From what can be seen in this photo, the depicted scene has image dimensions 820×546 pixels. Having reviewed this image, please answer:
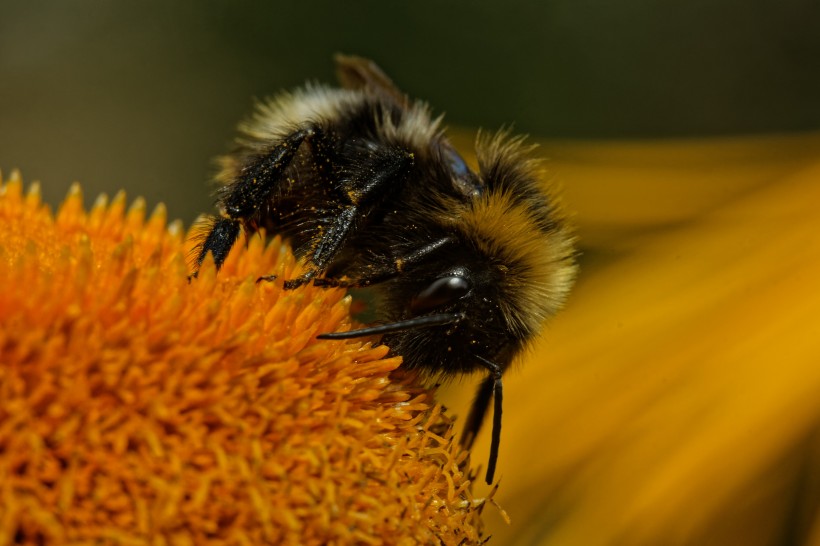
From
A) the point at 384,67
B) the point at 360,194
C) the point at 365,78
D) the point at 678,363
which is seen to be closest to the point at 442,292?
the point at 360,194

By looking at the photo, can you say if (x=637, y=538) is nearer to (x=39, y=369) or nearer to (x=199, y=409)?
(x=199, y=409)

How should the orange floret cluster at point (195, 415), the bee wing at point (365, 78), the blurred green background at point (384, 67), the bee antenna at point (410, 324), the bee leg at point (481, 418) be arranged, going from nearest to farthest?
the orange floret cluster at point (195, 415), the bee antenna at point (410, 324), the bee leg at point (481, 418), the bee wing at point (365, 78), the blurred green background at point (384, 67)

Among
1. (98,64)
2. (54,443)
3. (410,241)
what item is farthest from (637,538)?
(98,64)

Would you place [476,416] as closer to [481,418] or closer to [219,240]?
[481,418]

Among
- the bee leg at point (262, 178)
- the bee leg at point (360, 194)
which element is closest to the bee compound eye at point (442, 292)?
the bee leg at point (360, 194)

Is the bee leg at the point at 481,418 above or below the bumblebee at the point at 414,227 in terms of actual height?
below

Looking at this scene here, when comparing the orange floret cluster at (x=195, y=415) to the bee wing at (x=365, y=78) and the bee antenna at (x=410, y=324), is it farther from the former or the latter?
the bee wing at (x=365, y=78)
